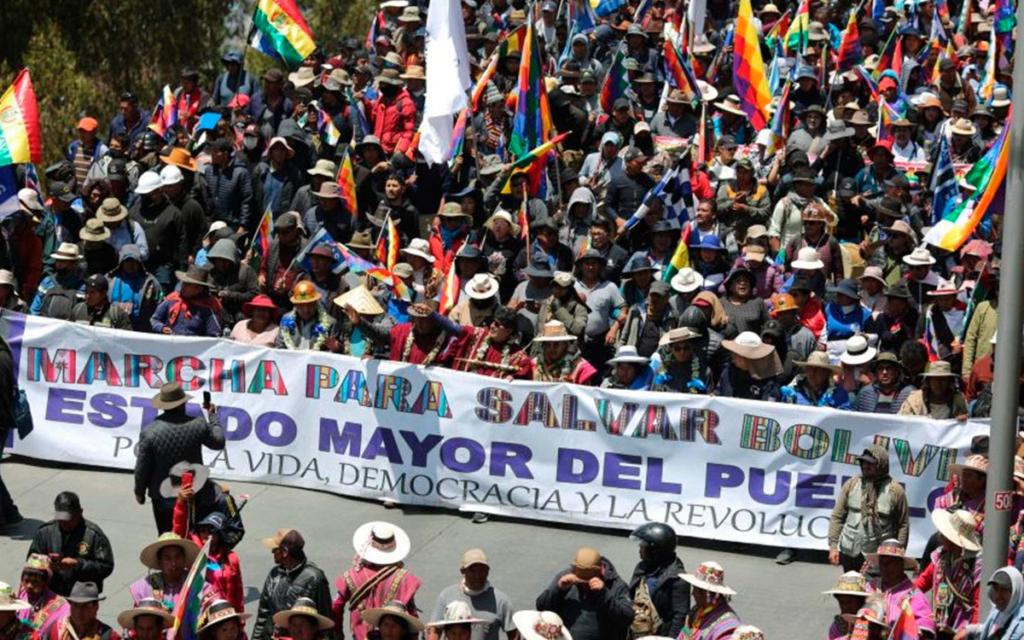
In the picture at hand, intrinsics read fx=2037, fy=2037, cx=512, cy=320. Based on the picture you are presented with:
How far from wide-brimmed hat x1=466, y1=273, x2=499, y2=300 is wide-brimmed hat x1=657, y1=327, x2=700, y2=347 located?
5.35 ft

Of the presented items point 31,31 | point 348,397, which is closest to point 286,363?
point 348,397

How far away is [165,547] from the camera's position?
42.3 ft

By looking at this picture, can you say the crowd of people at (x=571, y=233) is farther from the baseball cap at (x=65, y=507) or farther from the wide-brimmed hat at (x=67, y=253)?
the baseball cap at (x=65, y=507)

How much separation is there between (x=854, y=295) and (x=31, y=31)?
59.5 feet

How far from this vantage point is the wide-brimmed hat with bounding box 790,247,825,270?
17.6m

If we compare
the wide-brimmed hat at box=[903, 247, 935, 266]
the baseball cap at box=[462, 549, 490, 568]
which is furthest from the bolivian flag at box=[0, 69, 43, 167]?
the baseball cap at box=[462, 549, 490, 568]

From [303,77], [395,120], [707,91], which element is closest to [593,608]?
[395,120]

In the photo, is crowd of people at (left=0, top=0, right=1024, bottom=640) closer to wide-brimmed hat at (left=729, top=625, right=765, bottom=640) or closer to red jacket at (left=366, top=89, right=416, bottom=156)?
red jacket at (left=366, top=89, right=416, bottom=156)

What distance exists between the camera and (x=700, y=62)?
24578mm

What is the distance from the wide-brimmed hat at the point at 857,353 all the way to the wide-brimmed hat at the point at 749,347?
603 millimetres

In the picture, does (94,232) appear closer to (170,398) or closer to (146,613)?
(170,398)

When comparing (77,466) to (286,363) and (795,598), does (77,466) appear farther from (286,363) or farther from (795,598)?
(795,598)

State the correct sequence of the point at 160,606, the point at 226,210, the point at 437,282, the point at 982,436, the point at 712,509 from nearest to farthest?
the point at 160,606 → the point at 982,436 → the point at 712,509 → the point at 437,282 → the point at 226,210

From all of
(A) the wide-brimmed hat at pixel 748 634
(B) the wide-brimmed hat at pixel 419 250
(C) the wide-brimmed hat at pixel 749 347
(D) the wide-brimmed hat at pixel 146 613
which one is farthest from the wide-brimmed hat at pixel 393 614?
(B) the wide-brimmed hat at pixel 419 250
